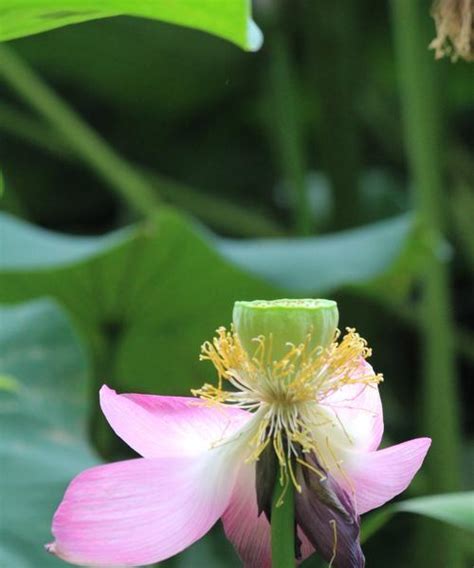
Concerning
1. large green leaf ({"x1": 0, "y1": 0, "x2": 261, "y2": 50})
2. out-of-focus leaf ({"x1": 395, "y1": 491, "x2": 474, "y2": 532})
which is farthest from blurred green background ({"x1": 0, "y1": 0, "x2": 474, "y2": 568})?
large green leaf ({"x1": 0, "y1": 0, "x2": 261, "y2": 50})

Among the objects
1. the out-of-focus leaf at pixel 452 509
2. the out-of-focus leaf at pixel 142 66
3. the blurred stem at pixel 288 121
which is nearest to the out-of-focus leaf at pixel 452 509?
the out-of-focus leaf at pixel 452 509

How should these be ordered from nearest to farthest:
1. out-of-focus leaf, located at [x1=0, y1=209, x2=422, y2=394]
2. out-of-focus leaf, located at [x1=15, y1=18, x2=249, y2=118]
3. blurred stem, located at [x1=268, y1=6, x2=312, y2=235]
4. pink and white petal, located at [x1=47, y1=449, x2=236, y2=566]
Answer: pink and white petal, located at [x1=47, y1=449, x2=236, y2=566], out-of-focus leaf, located at [x1=0, y1=209, x2=422, y2=394], blurred stem, located at [x1=268, y1=6, x2=312, y2=235], out-of-focus leaf, located at [x1=15, y1=18, x2=249, y2=118]

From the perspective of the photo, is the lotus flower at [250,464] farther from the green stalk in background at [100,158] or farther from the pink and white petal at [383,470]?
the green stalk in background at [100,158]

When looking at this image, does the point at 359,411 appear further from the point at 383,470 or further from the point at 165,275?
the point at 165,275

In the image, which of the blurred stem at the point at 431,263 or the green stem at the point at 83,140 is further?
the green stem at the point at 83,140

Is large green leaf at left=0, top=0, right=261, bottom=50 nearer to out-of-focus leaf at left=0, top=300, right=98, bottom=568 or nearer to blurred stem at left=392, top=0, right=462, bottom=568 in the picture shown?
out-of-focus leaf at left=0, top=300, right=98, bottom=568
